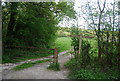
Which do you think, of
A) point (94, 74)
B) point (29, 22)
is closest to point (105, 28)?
point (94, 74)

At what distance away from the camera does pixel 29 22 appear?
7.23 m

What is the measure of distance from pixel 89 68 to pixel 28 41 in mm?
5188

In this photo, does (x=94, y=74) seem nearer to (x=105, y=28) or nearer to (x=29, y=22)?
(x=105, y=28)

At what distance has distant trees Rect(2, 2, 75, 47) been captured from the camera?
6.79 metres

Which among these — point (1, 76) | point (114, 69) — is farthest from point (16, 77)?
point (114, 69)

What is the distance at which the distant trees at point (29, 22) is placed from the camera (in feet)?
22.3

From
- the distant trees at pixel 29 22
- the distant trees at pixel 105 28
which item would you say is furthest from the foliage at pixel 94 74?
the distant trees at pixel 29 22

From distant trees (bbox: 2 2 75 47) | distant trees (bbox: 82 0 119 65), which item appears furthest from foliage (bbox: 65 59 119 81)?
distant trees (bbox: 2 2 75 47)

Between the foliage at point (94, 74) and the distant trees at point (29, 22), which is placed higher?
the distant trees at point (29, 22)

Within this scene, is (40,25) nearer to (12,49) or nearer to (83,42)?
(12,49)

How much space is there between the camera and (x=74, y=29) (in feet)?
17.4

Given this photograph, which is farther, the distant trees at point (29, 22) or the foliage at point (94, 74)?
the distant trees at point (29, 22)

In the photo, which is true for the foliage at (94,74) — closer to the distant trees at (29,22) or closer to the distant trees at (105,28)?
the distant trees at (105,28)

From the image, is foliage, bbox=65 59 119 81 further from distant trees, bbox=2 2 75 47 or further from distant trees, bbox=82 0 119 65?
distant trees, bbox=2 2 75 47
